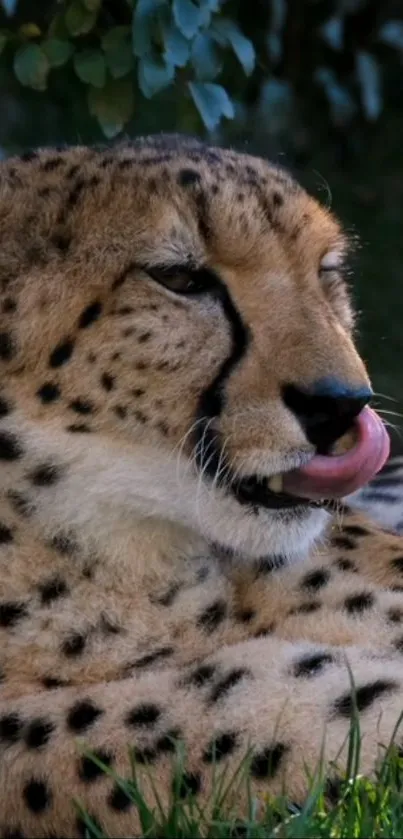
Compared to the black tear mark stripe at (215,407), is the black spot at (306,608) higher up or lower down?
lower down

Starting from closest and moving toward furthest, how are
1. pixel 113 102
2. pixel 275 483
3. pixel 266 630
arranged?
pixel 275 483 → pixel 266 630 → pixel 113 102

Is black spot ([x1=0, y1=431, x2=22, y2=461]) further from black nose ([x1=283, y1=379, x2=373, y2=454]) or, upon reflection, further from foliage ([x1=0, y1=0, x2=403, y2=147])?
foliage ([x1=0, y1=0, x2=403, y2=147])

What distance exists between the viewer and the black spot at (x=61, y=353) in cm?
190

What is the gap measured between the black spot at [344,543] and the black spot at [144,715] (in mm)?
406

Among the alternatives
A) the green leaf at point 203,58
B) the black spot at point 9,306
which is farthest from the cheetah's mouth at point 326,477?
the green leaf at point 203,58

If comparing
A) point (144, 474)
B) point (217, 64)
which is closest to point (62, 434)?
point (144, 474)

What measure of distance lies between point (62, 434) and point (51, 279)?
18 cm

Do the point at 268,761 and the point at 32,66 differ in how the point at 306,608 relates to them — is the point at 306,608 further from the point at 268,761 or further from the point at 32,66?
the point at 32,66

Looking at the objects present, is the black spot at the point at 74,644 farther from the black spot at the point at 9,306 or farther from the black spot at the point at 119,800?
the black spot at the point at 9,306

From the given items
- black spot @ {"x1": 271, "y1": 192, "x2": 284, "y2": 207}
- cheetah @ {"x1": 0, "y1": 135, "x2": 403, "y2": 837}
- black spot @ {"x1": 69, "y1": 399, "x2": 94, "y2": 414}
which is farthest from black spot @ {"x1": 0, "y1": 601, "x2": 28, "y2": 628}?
black spot @ {"x1": 271, "y1": 192, "x2": 284, "y2": 207}

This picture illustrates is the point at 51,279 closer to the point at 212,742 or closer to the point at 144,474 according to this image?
the point at 144,474

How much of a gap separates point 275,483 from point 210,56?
1.22m

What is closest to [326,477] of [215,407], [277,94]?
[215,407]

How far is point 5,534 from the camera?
1905mm
